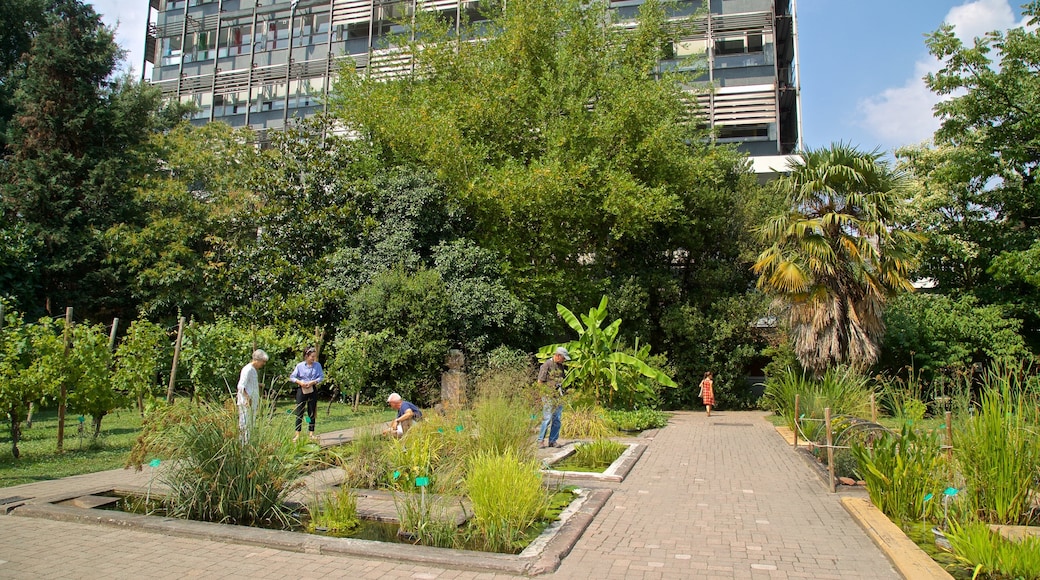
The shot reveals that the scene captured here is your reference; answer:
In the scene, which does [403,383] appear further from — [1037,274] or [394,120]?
[1037,274]

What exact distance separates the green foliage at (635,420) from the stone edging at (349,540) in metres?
8.96

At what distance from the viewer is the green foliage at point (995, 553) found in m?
4.68

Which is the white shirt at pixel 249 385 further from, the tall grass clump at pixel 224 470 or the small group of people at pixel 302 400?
the tall grass clump at pixel 224 470

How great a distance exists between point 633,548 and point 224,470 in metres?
3.96

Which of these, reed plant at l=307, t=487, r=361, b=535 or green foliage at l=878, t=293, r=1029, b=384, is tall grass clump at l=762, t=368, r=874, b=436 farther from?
reed plant at l=307, t=487, r=361, b=535

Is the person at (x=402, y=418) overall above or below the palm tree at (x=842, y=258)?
below

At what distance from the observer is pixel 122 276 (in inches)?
994

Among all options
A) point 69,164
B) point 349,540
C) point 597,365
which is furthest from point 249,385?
point 69,164

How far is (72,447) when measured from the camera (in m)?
11.4

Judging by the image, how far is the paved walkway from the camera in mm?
5207

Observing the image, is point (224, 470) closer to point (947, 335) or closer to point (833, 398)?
point (833, 398)

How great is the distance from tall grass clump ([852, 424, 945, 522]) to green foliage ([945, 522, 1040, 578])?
1340 mm

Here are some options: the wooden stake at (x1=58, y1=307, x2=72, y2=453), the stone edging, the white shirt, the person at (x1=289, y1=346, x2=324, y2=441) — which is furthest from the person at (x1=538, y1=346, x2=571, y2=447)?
the wooden stake at (x1=58, y1=307, x2=72, y2=453)

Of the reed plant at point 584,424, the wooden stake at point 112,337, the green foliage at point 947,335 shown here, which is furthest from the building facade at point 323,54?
the reed plant at point 584,424
